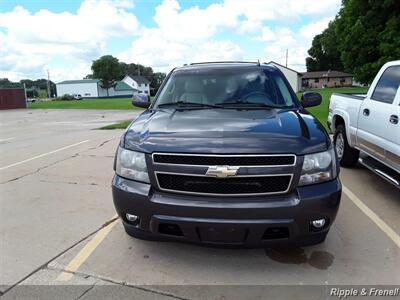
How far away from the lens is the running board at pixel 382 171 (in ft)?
15.6

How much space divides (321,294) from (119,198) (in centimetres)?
179

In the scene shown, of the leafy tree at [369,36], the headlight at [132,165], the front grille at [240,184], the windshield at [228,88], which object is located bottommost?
the front grille at [240,184]

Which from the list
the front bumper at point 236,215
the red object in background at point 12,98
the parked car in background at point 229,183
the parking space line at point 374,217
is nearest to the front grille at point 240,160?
the parked car in background at point 229,183

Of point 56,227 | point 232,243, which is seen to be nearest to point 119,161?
point 232,243

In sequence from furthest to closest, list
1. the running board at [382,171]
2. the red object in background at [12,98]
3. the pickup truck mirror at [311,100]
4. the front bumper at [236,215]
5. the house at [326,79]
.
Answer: the house at [326,79] → the red object in background at [12,98] → the pickup truck mirror at [311,100] → the running board at [382,171] → the front bumper at [236,215]

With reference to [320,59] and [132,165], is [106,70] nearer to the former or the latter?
[320,59]

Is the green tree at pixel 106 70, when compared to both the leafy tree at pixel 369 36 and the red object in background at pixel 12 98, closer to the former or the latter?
the red object in background at pixel 12 98

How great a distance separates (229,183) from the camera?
3008mm

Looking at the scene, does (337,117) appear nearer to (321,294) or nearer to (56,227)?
(321,294)

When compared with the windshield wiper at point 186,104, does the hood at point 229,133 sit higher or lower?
lower

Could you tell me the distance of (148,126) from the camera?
355cm

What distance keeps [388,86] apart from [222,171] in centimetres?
348

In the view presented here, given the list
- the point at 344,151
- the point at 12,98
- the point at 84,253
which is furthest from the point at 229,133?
the point at 12,98

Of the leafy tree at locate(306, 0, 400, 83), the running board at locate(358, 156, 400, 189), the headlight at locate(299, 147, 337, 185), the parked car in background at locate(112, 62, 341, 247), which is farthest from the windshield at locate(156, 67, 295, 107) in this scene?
the leafy tree at locate(306, 0, 400, 83)
